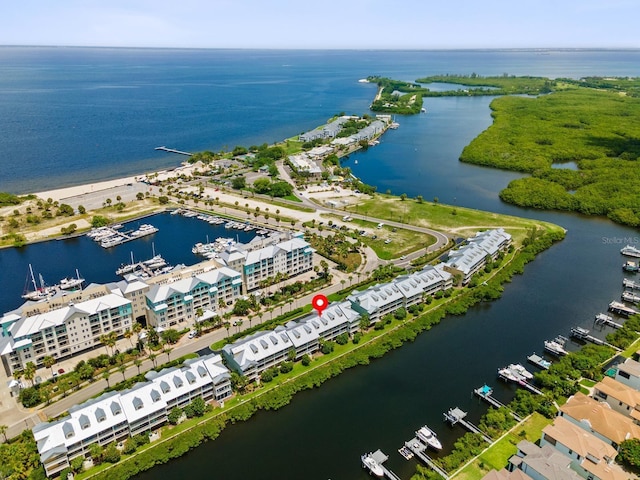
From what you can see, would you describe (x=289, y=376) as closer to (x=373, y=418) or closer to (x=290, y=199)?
(x=373, y=418)

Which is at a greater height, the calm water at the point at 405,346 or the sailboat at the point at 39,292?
the calm water at the point at 405,346

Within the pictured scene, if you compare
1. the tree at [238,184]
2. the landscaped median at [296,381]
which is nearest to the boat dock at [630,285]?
the landscaped median at [296,381]

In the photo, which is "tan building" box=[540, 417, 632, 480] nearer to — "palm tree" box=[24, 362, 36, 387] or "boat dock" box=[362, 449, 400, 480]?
"boat dock" box=[362, 449, 400, 480]

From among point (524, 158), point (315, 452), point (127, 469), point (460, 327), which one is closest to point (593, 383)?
point (460, 327)

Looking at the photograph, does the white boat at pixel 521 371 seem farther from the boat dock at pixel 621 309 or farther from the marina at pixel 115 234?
the marina at pixel 115 234

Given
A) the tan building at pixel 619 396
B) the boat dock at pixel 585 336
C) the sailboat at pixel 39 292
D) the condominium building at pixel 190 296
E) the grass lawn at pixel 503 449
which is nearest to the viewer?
the grass lawn at pixel 503 449

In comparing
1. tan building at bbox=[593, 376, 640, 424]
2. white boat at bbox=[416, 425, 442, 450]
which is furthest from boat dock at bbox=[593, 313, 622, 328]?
white boat at bbox=[416, 425, 442, 450]
